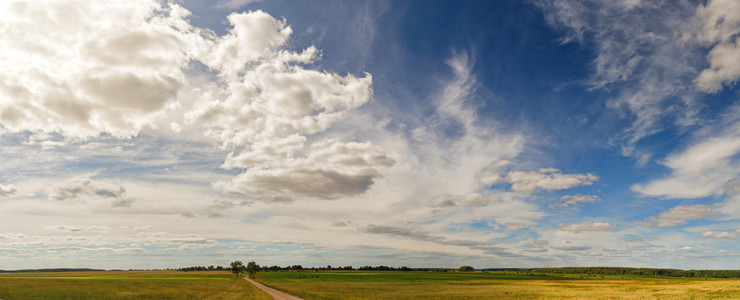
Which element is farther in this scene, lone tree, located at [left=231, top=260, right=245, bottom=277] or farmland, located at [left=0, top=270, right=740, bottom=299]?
lone tree, located at [left=231, top=260, right=245, bottom=277]

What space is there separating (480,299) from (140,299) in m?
43.8

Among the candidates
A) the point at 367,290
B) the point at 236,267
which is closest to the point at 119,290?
the point at 367,290

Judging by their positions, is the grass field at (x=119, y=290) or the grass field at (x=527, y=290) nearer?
the grass field at (x=527, y=290)

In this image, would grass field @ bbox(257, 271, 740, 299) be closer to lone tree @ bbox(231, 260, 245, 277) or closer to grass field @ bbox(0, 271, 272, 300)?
grass field @ bbox(0, 271, 272, 300)

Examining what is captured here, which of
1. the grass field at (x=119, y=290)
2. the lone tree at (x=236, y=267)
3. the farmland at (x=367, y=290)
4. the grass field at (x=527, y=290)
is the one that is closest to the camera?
the grass field at (x=527, y=290)

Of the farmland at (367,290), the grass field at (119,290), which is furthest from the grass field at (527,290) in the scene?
the grass field at (119,290)

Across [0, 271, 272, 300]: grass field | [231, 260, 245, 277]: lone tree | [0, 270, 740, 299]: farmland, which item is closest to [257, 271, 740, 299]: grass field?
[0, 270, 740, 299]: farmland

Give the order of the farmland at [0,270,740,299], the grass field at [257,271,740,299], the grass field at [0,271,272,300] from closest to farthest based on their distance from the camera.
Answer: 1. the grass field at [257,271,740,299]
2. the farmland at [0,270,740,299]
3. the grass field at [0,271,272,300]

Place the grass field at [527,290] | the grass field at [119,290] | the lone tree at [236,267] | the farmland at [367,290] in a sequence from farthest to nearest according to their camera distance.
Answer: the lone tree at [236,267] → the grass field at [119,290] → the farmland at [367,290] → the grass field at [527,290]

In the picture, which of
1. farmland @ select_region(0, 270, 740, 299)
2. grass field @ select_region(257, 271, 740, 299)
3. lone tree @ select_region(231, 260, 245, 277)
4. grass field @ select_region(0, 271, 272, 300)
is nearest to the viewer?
grass field @ select_region(257, 271, 740, 299)

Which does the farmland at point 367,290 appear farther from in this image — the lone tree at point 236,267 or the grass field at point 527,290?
the lone tree at point 236,267

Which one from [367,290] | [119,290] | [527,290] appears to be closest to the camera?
[119,290]

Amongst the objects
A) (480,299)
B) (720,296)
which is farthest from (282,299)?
(720,296)

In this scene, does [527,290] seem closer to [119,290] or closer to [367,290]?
[367,290]
